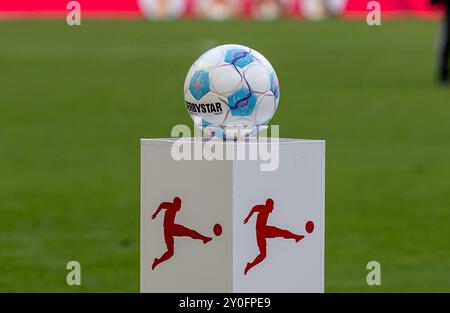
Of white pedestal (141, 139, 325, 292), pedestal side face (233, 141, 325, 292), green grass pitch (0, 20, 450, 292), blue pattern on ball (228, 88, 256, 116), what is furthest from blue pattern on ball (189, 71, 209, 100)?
green grass pitch (0, 20, 450, 292)

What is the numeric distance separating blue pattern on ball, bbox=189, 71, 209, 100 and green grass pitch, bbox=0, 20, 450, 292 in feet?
7.97

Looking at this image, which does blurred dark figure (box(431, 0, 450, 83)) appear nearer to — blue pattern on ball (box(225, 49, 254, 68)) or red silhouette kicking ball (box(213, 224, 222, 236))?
blue pattern on ball (box(225, 49, 254, 68))

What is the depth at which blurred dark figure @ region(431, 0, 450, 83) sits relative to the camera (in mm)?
22402

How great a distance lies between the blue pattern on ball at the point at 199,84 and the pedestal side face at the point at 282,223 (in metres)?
0.52

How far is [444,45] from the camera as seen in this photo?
2289 cm

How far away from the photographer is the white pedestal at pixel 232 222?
20.3 ft

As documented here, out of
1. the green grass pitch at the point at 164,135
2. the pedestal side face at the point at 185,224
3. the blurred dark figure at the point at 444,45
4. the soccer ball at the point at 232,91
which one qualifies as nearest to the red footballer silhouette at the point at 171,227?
the pedestal side face at the point at 185,224

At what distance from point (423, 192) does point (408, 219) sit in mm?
1280

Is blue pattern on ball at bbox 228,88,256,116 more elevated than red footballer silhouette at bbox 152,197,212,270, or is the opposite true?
blue pattern on ball at bbox 228,88,256,116

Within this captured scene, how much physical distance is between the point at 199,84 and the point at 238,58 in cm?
23

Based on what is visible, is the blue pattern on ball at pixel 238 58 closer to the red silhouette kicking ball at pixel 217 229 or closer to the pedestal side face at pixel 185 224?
the pedestal side face at pixel 185 224

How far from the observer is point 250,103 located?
6551 mm

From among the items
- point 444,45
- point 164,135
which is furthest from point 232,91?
point 444,45

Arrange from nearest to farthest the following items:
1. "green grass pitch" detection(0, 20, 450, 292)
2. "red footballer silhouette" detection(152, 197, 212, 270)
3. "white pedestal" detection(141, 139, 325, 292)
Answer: "white pedestal" detection(141, 139, 325, 292) → "red footballer silhouette" detection(152, 197, 212, 270) → "green grass pitch" detection(0, 20, 450, 292)
